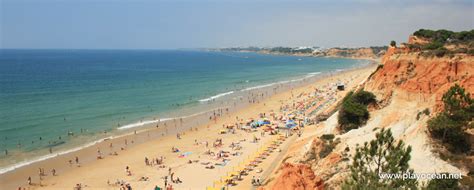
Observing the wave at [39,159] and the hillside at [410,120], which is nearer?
the hillside at [410,120]

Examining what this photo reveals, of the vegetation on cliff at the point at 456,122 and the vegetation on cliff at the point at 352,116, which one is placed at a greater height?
the vegetation on cliff at the point at 456,122

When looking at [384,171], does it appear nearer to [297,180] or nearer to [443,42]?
[297,180]

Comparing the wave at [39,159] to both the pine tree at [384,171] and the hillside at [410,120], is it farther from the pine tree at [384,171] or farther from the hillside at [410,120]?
the pine tree at [384,171]

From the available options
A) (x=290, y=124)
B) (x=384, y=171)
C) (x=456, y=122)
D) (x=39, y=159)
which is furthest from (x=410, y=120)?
(x=39, y=159)

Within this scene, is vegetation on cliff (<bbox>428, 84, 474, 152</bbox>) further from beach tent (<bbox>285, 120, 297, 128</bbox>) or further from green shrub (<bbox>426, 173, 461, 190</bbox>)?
beach tent (<bbox>285, 120, 297, 128</bbox>)

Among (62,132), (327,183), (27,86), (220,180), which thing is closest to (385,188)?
(327,183)

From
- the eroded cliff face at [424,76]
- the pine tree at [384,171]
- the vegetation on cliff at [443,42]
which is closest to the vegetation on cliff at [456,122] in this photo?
the eroded cliff face at [424,76]

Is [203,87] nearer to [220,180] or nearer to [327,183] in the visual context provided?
[220,180]
